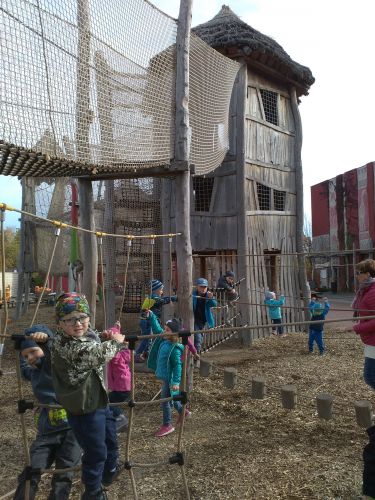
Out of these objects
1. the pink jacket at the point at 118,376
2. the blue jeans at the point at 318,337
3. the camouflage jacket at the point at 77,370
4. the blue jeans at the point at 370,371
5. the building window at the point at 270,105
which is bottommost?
the blue jeans at the point at 318,337

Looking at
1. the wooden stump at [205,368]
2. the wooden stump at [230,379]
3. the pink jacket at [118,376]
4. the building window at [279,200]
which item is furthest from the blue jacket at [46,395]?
the building window at [279,200]

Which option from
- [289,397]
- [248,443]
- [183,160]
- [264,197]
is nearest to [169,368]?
[248,443]

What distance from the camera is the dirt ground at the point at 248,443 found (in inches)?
136

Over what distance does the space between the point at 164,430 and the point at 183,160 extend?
3.01 m

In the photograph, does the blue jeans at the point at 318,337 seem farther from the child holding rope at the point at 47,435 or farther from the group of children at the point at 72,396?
the child holding rope at the point at 47,435

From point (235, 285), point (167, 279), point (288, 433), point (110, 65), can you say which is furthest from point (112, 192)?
point (288, 433)

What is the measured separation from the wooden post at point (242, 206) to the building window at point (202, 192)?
0.84 m

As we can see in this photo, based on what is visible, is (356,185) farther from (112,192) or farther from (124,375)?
(124,375)

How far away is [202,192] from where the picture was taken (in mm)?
10555

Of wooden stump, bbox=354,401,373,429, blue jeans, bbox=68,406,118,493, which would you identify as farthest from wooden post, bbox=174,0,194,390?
blue jeans, bbox=68,406,118,493

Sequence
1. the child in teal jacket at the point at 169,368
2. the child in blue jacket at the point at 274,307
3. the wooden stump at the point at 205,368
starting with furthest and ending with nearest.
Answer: the child in blue jacket at the point at 274,307, the wooden stump at the point at 205,368, the child in teal jacket at the point at 169,368

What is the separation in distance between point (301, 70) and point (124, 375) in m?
9.29

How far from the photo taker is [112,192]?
9.52m

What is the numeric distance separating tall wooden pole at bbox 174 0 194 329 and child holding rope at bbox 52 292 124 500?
10.6ft
